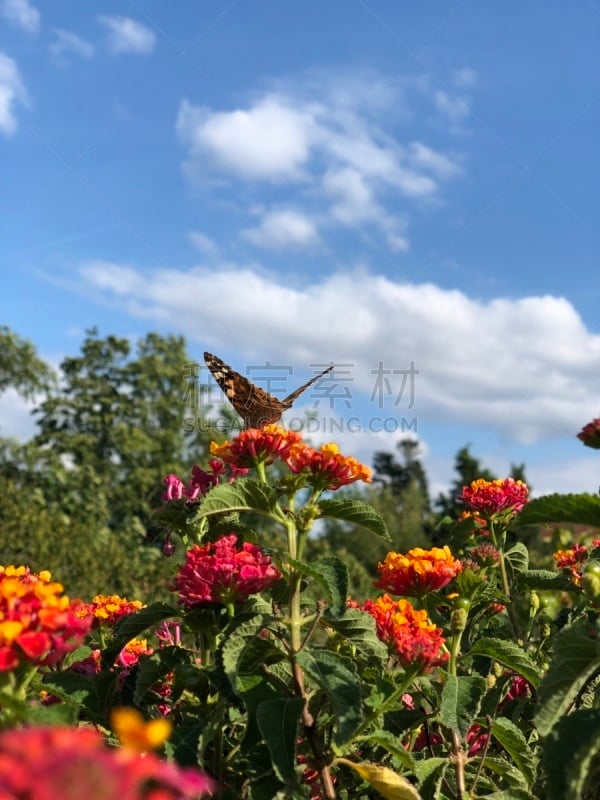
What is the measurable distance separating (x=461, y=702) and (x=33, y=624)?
999 millimetres

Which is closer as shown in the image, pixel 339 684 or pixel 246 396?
pixel 339 684

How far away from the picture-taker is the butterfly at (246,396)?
4.31 meters

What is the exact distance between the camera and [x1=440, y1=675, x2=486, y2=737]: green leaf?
170 centimetres

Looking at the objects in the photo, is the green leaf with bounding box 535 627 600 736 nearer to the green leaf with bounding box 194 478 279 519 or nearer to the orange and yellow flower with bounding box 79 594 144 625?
the green leaf with bounding box 194 478 279 519

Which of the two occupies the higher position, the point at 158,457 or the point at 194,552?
the point at 158,457

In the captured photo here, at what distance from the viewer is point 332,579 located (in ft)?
5.54

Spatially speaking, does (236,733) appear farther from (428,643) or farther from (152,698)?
(428,643)

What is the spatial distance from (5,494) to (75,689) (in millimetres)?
12490

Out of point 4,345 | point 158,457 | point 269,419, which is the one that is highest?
point 4,345

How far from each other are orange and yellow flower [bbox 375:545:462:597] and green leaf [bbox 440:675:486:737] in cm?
28

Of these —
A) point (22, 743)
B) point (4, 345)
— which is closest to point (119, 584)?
point (4, 345)

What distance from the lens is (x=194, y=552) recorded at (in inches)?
71.7

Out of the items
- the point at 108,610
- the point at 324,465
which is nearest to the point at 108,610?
the point at 108,610

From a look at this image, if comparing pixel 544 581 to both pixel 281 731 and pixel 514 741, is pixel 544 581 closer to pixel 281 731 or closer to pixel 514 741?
pixel 514 741
